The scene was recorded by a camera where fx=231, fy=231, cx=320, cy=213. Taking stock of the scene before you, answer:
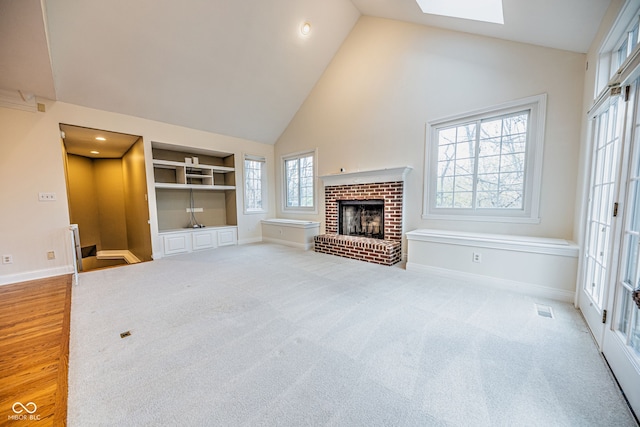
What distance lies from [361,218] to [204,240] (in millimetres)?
3574

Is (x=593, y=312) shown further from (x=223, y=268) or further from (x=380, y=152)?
(x=223, y=268)

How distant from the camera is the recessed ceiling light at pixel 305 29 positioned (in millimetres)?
4152

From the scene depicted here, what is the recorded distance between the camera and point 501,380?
1.43 m

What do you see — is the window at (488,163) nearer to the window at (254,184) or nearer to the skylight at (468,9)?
the skylight at (468,9)

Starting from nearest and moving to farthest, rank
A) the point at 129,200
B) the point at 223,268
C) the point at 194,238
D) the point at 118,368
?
the point at 118,368 → the point at 223,268 → the point at 194,238 → the point at 129,200

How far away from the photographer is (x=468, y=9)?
2.89 m

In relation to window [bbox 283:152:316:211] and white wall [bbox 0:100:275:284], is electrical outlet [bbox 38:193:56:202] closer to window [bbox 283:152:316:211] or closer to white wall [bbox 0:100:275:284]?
white wall [bbox 0:100:275:284]

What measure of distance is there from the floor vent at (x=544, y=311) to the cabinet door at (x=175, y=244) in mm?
5747

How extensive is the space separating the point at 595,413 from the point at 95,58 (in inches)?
235

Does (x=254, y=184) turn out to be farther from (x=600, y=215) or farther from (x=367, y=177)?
(x=600, y=215)

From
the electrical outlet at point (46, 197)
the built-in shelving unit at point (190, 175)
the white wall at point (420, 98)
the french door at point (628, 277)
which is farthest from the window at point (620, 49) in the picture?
the electrical outlet at point (46, 197)

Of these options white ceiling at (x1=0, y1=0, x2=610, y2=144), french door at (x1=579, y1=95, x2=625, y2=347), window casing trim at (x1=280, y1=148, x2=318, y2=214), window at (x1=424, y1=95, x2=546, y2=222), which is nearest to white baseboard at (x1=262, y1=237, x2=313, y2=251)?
window casing trim at (x1=280, y1=148, x2=318, y2=214)

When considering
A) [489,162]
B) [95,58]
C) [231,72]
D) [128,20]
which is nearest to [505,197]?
[489,162]

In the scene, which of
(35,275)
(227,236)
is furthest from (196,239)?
(35,275)
